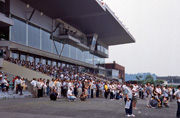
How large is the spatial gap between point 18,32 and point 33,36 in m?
3.65

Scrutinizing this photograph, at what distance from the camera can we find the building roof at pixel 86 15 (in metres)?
34.7

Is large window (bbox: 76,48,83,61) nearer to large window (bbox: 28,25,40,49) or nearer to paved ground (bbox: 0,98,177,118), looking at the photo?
large window (bbox: 28,25,40,49)

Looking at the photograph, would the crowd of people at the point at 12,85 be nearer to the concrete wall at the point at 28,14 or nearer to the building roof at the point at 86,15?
the concrete wall at the point at 28,14

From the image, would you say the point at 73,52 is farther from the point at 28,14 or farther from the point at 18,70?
the point at 18,70

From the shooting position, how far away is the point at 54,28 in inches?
1613

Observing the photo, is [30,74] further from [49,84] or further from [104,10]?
[104,10]

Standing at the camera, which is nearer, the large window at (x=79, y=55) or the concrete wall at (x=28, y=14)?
the concrete wall at (x=28, y=14)

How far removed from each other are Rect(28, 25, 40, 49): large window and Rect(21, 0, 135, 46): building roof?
340 cm

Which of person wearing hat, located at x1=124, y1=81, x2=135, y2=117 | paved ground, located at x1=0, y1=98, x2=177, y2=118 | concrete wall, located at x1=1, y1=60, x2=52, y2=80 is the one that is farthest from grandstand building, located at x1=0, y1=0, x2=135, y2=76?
person wearing hat, located at x1=124, y1=81, x2=135, y2=117

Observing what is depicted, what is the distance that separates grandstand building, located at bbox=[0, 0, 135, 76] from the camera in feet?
98.7

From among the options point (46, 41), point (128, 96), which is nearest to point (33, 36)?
point (46, 41)

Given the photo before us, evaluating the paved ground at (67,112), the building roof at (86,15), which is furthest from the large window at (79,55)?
the paved ground at (67,112)

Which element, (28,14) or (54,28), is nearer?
(28,14)

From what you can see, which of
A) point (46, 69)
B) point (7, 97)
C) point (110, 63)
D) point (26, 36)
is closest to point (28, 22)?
point (26, 36)
